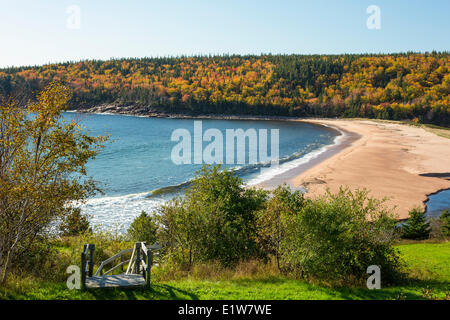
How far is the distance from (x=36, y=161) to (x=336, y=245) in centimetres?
1196

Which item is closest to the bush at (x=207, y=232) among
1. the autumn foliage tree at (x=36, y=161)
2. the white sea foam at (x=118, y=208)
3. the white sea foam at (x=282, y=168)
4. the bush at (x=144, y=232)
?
the autumn foliage tree at (x=36, y=161)

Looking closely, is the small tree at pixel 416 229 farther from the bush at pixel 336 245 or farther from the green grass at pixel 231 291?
the bush at pixel 336 245

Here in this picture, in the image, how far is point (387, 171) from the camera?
5397 centimetres

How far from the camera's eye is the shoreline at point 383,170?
42.8 meters

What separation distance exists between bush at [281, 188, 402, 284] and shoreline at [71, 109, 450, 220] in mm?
17009

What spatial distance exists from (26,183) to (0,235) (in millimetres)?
2547

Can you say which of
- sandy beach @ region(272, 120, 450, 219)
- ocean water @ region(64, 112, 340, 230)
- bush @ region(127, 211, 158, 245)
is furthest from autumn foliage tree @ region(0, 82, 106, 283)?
Result: sandy beach @ region(272, 120, 450, 219)

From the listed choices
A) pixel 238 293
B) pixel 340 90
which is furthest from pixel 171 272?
pixel 340 90

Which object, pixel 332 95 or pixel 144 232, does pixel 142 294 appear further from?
pixel 332 95

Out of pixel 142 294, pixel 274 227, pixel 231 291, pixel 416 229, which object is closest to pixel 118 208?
pixel 274 227

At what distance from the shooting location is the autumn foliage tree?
11180mm

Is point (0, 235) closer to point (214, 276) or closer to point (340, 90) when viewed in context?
point (214, 276)

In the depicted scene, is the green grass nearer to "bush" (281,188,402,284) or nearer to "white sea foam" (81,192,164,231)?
"bush" (281,188,402,284)
